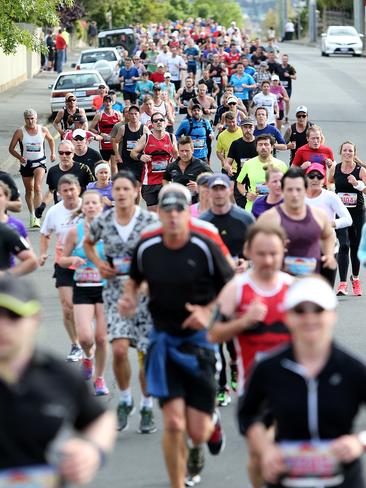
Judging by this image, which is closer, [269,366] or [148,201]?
[269,366]

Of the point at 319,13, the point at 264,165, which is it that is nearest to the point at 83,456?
the point at 264,165

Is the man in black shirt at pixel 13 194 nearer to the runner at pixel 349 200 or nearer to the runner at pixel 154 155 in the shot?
the runner at pixel 349 200

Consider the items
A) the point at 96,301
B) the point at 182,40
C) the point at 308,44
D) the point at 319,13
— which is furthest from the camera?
the point at 319,13

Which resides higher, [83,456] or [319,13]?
[319,13]

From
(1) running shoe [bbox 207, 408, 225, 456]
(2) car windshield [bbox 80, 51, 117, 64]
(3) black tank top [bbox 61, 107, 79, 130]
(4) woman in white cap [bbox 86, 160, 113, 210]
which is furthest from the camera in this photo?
(2) car windshield [bbox 80, 51, 117, 64]

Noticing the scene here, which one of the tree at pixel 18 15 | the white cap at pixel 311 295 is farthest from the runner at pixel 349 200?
the tree at pixel 18 15

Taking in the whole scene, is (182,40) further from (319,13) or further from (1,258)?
(1,258)

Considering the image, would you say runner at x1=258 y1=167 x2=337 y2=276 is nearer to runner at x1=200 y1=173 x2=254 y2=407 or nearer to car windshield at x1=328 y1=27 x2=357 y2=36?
runner at x1=200 y1=173 x2=254 y2=407

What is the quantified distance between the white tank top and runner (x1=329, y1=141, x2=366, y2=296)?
5.87 meters

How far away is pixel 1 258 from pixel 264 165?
5.70m

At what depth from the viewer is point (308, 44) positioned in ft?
309

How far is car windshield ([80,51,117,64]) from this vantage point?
5200 centimetres

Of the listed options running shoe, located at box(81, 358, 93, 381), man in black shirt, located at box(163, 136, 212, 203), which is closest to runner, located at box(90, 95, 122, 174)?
man in black shirt, located at box(163, 136, 212, 203)

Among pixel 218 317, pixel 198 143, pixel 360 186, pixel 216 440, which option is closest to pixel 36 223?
pixel 198 143
